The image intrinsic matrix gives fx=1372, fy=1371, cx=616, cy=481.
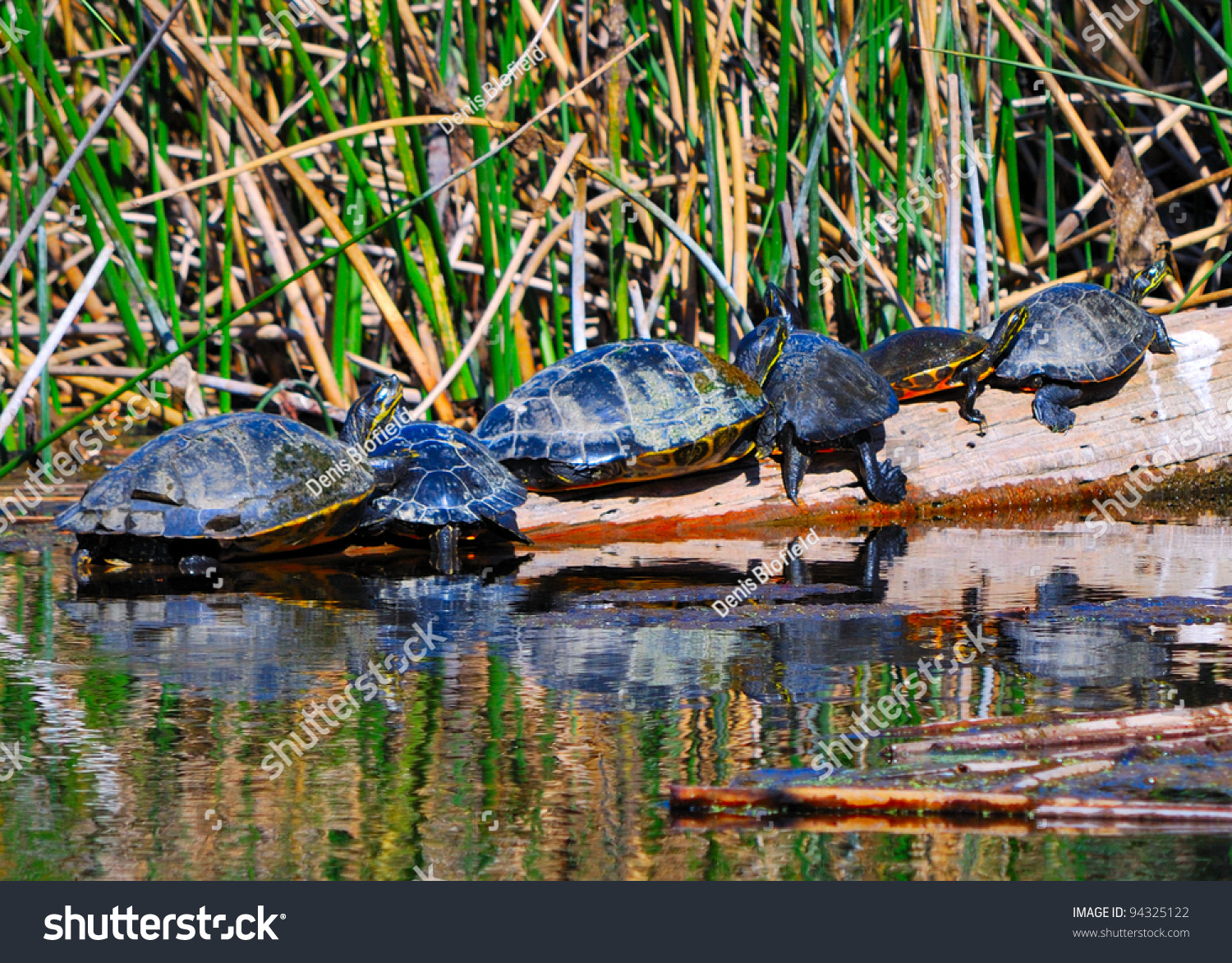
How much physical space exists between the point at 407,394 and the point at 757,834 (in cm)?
574

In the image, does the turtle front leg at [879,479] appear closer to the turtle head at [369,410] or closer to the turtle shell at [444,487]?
the turtle shell at [444,487]

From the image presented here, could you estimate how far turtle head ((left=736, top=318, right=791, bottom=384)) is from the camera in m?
6.41

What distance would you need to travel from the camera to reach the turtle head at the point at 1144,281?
24.2 ft

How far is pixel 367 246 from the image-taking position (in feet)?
26.5

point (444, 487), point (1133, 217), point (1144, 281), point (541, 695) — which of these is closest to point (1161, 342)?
point (1144, 281)

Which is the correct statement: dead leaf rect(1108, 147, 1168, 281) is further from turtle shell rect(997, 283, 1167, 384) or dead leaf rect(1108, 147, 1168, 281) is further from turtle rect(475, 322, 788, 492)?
turtle rect(475, 322, 788, 492)

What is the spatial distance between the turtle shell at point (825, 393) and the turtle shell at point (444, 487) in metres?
1.30

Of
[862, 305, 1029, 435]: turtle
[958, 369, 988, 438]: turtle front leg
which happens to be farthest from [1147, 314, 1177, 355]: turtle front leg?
[958, 369, 988, 438]: turtle front leg

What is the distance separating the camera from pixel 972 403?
6.77 meters

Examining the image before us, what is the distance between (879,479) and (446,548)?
2.16 meters

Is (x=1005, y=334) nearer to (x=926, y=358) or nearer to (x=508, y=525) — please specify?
(x=926, y=358)

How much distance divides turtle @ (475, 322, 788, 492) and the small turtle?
4.34ft

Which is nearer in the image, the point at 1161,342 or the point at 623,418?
the point at 623,418

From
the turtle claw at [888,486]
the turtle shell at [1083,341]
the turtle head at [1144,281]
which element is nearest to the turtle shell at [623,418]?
the turtle claw at [888,486]
